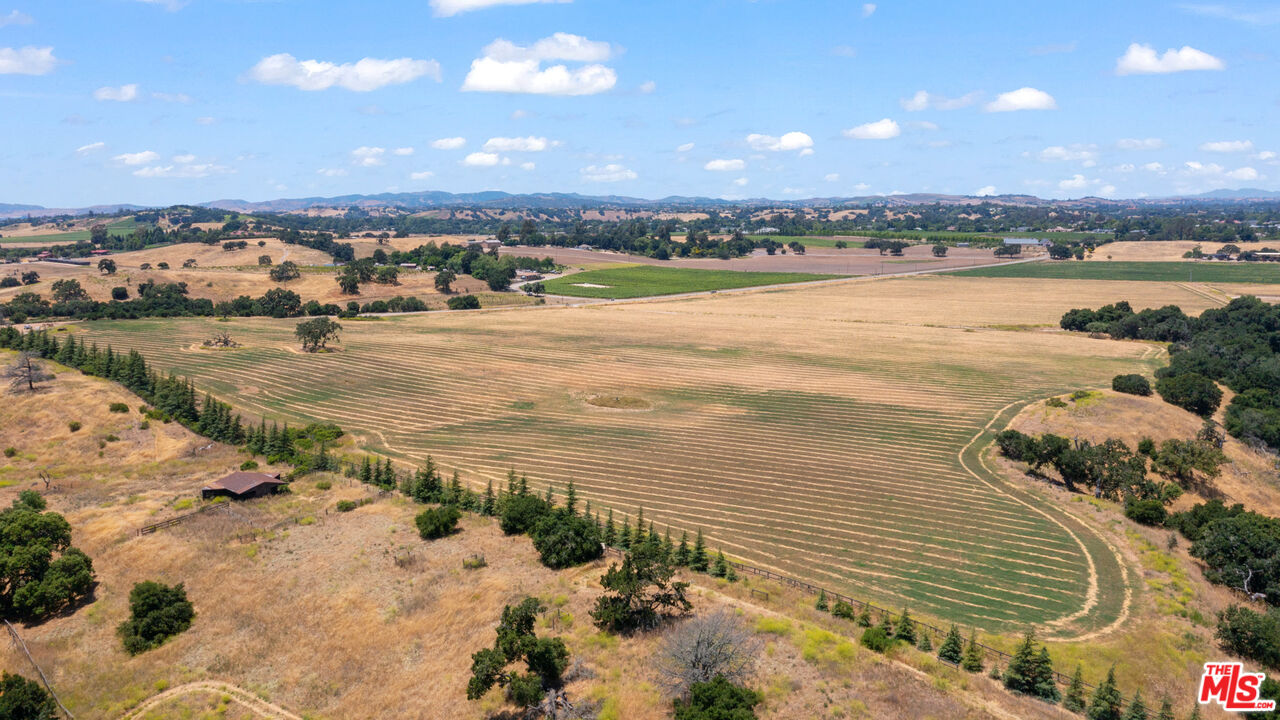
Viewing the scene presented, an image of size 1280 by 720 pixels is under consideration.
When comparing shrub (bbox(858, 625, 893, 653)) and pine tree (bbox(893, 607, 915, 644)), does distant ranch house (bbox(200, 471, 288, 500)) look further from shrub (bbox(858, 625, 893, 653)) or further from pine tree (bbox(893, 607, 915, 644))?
pine tree (bbox(893, 607, 915, 644))

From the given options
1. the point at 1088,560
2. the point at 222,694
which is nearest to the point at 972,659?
the point at 1088,560

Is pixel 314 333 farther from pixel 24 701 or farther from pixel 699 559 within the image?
pixel 699 559

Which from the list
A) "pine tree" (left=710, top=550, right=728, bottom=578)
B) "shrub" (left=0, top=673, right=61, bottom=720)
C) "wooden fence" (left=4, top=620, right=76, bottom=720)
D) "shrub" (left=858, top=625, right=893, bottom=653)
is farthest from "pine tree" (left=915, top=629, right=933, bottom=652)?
"shrub" (left=0, top=673, right=61, bottom=720)

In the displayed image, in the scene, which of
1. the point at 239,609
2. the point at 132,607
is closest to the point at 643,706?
the point at 239,609

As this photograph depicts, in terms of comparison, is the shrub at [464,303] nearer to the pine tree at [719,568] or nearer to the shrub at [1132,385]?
the shrub at [1132,385]

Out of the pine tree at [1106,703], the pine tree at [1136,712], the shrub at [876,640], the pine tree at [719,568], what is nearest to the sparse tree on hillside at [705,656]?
the shrub at [876,640]

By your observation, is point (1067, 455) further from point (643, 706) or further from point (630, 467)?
point (643, 706)
